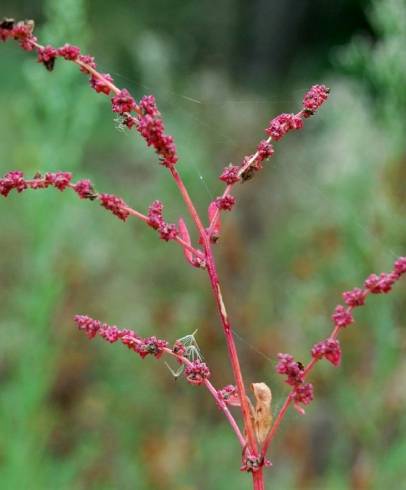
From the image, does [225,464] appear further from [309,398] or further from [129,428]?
[309,398]

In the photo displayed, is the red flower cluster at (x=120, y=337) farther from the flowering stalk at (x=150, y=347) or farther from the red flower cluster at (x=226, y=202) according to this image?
the red flower cluster at (x=226, y=202)

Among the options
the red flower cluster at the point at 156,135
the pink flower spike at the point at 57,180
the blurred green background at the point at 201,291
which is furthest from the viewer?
the blurred green background at the point at 201,291

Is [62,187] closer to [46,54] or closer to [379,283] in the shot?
[46,54]

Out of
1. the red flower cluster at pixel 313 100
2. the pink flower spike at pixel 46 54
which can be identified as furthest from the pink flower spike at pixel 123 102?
the red flower cluster at pixel 313 100

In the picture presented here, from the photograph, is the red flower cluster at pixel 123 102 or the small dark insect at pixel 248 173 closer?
the red flower cluster at pixel 123 102

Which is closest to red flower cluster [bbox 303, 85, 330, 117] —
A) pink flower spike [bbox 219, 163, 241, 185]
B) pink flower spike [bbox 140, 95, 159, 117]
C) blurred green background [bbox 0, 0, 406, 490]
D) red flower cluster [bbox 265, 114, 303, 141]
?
red flower cluster [bbox 265, 114, 303, 141]

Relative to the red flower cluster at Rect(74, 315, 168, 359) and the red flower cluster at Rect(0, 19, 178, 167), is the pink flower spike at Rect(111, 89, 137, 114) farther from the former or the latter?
the red flower cluster at Rect(74, 315, 168, 359)

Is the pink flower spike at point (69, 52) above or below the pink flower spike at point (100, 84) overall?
above

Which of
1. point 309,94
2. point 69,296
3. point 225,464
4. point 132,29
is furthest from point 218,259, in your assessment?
point 132,29
